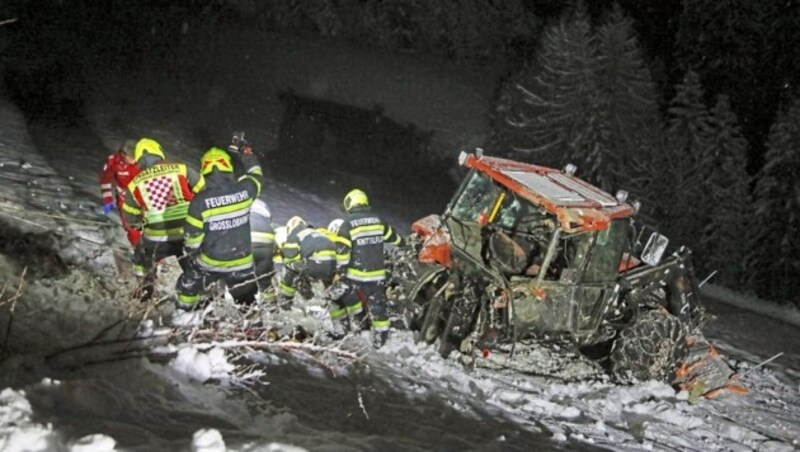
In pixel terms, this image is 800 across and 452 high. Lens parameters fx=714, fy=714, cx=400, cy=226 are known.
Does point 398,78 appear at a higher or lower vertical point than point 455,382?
higher

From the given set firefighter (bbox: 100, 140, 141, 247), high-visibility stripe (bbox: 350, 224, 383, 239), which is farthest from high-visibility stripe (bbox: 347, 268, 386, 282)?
firefighter (bbox: 100, 140, 141, 247)

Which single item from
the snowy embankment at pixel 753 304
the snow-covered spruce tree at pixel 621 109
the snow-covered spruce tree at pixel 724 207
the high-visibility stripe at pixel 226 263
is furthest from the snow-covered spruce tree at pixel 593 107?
the high-visibility stripe at pixel 226 263

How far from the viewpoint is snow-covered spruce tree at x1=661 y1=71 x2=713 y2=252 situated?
21625 millimetres

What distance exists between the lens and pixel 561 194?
7906 millimetres

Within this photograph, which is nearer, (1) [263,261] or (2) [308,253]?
(1) [263,261]

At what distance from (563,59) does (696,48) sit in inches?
413

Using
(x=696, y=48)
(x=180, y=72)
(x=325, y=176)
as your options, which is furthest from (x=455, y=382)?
(x=696, y=48)

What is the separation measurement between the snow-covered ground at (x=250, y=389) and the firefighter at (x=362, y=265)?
0.99 feet

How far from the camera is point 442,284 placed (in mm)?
8047

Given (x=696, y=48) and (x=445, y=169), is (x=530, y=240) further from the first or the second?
(x=696, y=48)

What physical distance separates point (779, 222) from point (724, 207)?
1.52 metres

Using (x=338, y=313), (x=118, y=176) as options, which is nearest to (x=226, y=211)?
(x=338, y=313)

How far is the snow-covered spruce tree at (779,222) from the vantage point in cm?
2039

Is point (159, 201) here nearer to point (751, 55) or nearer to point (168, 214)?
point (168, 214)
